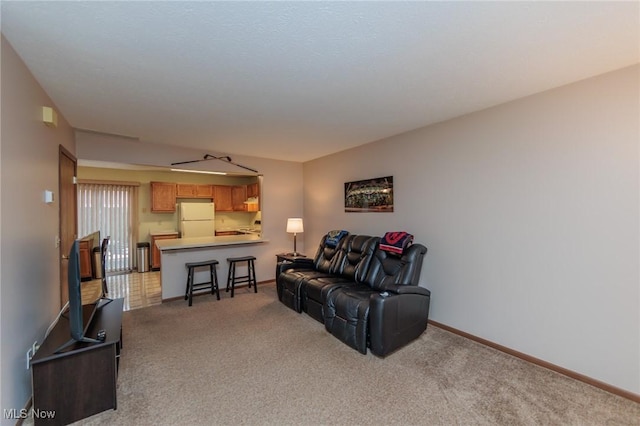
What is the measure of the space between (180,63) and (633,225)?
360 centimetres

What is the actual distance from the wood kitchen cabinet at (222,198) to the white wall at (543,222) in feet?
17.2

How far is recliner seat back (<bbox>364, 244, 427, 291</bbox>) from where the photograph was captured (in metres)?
3.28

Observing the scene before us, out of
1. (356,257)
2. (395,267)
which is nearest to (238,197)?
(356,257)

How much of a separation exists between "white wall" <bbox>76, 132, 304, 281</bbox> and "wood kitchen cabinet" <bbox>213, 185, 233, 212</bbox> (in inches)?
97.1

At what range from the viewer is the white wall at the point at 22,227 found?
172 cm

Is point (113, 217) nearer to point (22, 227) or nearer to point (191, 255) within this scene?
point (191, 255)

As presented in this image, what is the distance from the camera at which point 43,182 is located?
2410 mm

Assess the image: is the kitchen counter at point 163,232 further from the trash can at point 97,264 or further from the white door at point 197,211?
the trash can at point 97,264

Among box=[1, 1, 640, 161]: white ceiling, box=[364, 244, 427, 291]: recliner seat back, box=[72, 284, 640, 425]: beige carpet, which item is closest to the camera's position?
box=[1, 1, 640, 161]: white ceiling

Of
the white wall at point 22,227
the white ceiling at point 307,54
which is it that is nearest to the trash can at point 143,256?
the white ceiling at point 307,54

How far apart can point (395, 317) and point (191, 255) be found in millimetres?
3489

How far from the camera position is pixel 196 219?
6730 millimetres

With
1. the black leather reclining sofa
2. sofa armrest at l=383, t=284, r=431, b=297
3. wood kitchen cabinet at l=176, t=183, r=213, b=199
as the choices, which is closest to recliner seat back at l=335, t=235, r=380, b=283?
the black leather reclining sofa

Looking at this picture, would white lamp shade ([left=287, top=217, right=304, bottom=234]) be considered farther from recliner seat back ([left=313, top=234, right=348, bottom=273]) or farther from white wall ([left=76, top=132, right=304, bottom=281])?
recliner seat back ([left=313, top=234, right=348, bottom=273])
